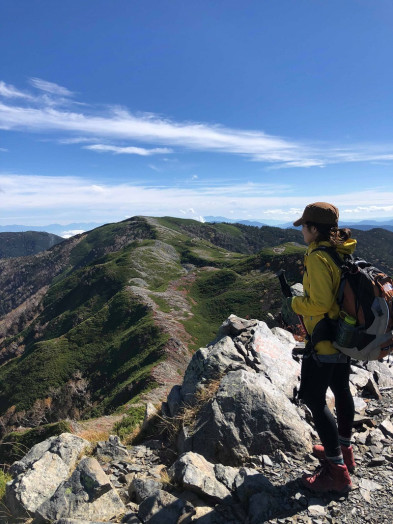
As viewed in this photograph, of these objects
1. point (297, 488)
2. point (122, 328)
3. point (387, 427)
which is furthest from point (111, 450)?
point (122, 328)

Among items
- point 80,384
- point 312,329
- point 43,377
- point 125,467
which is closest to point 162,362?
point 80,384

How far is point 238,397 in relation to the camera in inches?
310

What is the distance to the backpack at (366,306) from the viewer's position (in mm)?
4949

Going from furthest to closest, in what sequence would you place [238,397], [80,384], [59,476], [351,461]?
[80,384]
[238,397]
[59,476]
[351,461]

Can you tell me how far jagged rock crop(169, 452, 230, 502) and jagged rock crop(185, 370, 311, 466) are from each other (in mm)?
875

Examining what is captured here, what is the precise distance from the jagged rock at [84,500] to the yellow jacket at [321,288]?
15.2ft

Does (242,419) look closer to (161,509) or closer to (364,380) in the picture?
(161,509)

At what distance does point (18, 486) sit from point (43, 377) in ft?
183

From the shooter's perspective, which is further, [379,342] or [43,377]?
[43,377]

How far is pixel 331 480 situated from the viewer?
5.65 m

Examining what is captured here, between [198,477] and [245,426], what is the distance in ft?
6.28

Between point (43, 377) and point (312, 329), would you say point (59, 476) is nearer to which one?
point (312, 329)

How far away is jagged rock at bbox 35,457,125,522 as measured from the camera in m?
5.59

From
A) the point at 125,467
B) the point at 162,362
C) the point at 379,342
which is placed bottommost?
the point at 162,362
